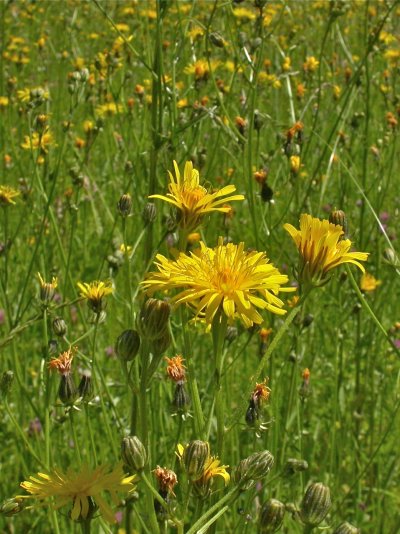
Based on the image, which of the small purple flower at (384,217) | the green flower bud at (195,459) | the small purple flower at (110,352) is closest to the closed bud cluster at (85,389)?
the green flower bud at (195,459)

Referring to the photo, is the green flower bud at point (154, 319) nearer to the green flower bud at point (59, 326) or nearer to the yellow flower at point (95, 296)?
the yellow flower at point (95, 296)

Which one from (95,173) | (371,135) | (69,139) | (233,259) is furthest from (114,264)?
(371,135)

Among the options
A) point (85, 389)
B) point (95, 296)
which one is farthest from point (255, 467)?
point (95, 296)

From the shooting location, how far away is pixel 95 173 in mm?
3900

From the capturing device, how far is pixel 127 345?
93cm

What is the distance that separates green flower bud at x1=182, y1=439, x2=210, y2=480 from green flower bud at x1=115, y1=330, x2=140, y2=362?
0.16 m

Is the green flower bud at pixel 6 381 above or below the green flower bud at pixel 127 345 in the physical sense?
below

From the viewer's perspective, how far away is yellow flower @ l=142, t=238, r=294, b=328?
0.87 metres

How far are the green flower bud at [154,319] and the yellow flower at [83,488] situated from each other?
0.55 feet

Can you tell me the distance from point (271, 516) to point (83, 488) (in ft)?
0.88

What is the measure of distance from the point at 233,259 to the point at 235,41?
1.17 metres

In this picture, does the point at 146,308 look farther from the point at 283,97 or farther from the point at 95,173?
the point at 283,97

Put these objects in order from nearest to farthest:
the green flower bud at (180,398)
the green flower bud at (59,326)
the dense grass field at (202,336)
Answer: the dense grass field at (202,336), the green flower bud at (180,398), the green flower bud at (59,326)

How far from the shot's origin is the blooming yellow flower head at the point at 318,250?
0.94 metres
